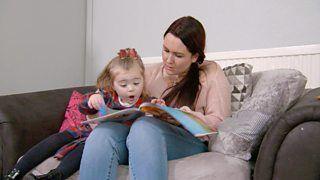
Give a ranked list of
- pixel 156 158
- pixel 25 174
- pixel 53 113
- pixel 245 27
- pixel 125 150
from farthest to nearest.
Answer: pixel 245 27 → pixel 53 113 → pixel 25 174 → pixel 125 150 → pixel 156 158

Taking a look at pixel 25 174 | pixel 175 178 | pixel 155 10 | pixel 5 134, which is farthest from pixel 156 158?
pixel 155 10

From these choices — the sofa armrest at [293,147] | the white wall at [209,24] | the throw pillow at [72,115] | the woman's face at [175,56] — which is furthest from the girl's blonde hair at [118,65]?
the white wall at [209,24]

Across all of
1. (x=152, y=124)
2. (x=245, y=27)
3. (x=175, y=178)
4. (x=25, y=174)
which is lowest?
(x=25, y=174)

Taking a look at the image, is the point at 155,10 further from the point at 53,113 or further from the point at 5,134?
the point at 5,134

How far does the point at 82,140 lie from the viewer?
1.23m

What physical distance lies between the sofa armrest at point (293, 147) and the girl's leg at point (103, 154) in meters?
0.41

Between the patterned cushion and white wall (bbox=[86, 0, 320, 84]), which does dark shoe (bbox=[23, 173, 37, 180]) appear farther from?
white wall (bbox=[86, 0, 320, 84])

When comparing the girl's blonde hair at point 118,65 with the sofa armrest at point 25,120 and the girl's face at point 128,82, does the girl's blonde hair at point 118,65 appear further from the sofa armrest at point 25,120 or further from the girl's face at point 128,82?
the sofa armrest at point 25,120

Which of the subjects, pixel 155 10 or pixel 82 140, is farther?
pixel 155 10

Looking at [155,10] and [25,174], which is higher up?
[155,10]

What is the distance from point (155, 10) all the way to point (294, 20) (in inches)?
35.7

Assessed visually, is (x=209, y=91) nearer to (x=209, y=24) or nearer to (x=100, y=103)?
(x=100, y=103)

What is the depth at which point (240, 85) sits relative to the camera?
4.45 ft

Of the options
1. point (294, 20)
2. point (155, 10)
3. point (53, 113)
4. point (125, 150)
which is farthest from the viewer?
point (155, 10)
